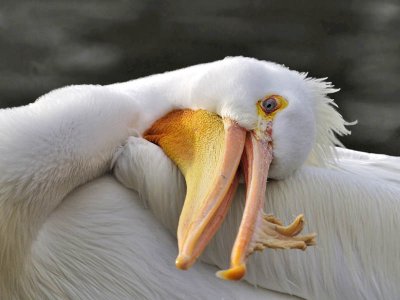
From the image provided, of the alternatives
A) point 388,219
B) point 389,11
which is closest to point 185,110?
point 388,219

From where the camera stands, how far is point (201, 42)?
4.35 metres

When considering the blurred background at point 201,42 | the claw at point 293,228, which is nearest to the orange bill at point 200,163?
the claw at point 293,228

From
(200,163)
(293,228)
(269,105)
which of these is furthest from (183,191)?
(293,228)

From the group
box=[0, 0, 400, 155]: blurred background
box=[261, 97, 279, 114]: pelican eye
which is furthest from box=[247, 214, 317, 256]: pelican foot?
box=[0, 0, 400, 155]: blurred background

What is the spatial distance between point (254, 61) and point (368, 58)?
2155 millimetres

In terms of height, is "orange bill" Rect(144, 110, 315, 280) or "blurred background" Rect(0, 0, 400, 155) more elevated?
"orange bill" Rect(144, 110, 315, 280)

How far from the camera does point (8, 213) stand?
6.80 feet

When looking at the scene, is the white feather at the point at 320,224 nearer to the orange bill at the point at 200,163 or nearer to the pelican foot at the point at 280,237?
the orange bill at the point at 200,163

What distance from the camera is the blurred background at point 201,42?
4258 millimetres

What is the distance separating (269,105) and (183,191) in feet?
0.93

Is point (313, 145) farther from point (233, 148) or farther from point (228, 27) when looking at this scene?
point (228, 27)

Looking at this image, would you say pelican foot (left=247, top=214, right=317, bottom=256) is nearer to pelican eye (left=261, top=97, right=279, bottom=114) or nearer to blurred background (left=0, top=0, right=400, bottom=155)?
pelican eye (left=261, top=97, right=279, bottom=114)

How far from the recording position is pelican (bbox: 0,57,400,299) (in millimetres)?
2104

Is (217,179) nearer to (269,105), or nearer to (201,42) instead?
(269,105)
